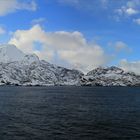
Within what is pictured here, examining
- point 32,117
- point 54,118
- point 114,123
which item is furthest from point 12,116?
point 114,123

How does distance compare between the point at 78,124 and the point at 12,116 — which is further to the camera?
the point at 12,116

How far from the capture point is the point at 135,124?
284 feet

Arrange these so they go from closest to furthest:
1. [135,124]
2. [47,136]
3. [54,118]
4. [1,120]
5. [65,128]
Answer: [47,136] < [65,128] < [135,124] < [1,120] < [54,118]

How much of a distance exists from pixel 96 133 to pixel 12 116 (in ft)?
124

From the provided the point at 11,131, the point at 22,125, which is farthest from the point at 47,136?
the point at 22,125

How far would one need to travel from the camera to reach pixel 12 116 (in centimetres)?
10275

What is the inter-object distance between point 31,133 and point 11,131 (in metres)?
5.81

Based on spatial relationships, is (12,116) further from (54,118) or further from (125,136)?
(125,136)

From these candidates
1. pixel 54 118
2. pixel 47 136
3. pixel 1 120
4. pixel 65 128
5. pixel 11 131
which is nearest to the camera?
pixel 47 136

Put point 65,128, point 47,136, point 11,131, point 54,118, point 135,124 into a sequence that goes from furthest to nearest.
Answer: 1. point 54,118
2. point 135,124
3. point 65,128
4. point 11,131
5. point 47,136

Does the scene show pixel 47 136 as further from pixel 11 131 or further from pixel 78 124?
pixel 78 124

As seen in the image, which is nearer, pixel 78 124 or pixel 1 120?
pixel 78 124

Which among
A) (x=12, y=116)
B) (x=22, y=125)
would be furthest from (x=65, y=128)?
(x=12, y=116)

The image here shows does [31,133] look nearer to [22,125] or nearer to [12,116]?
[22,125]
